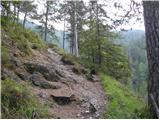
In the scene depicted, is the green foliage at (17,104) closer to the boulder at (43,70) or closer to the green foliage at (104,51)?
the boulder at (43,70)

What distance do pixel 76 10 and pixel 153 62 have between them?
61.7ft

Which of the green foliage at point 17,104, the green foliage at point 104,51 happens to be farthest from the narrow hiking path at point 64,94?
the green foliage at point 104,51

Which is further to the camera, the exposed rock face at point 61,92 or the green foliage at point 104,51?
the green foliage at point 104,51

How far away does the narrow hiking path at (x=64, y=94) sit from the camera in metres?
8.41

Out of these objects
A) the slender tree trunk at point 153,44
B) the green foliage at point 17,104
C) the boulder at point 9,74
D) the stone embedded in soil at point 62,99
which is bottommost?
the stone embedded in soil at point 62,99

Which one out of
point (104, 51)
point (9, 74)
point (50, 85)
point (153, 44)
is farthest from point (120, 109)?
point (104, 51)

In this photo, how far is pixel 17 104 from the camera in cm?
689

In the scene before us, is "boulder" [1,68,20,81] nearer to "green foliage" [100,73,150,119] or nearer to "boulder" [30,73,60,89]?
"boulder" [30,73,60,89]

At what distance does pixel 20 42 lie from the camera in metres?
12.7

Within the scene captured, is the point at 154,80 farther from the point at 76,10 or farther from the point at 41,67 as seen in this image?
the point at 76,10

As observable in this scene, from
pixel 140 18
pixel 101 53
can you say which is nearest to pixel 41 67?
pixel 140 18

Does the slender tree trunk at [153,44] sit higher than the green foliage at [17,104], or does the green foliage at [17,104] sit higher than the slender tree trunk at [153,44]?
the slender tree trunk at [153,44]

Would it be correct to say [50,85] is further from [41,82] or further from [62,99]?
[62,99]

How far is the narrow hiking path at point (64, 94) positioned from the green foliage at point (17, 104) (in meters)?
0.56
